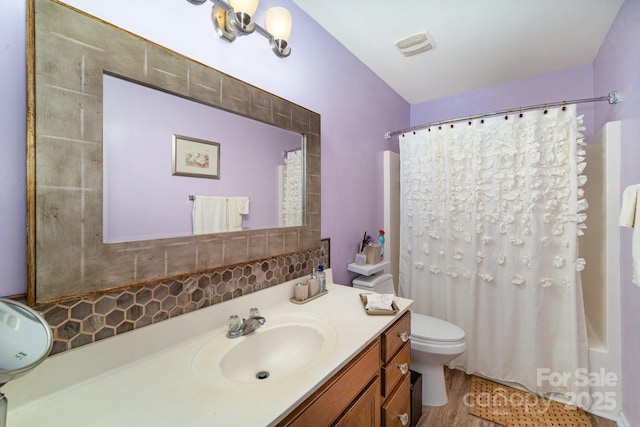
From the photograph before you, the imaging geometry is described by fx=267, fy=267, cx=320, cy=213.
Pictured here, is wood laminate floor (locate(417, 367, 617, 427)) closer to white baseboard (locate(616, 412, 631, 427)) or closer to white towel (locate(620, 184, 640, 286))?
white baseboard (locate(616, 412, 631, 427))

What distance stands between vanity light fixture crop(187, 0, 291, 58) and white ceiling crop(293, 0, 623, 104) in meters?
0.39

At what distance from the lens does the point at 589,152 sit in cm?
196

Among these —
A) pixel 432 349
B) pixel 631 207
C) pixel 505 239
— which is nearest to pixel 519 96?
pixel 505 239

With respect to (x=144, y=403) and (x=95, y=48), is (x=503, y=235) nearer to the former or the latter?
(x=144, y=403)

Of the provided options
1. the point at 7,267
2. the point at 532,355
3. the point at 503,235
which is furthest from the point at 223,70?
the point at 532,355

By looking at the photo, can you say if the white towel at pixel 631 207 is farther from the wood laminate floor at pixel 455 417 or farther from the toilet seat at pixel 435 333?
the wood laminate floor at pixel 455 417

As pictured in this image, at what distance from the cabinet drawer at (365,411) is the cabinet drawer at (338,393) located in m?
0.02

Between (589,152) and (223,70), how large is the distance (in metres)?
2.54

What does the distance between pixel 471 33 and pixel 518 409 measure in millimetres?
2364

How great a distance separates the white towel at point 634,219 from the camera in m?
1.06

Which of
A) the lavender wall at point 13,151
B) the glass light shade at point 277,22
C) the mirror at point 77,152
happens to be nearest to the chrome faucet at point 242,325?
the mirror at point 77,152

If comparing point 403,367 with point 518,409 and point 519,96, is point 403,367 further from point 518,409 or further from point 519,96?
point 519,96

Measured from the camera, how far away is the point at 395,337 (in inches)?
46.6

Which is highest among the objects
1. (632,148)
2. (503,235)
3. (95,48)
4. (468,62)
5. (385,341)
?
(468,62)
